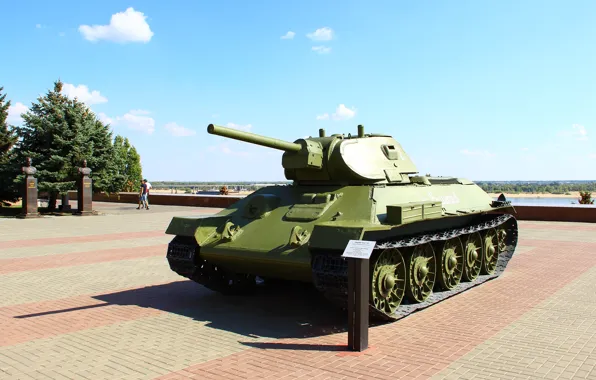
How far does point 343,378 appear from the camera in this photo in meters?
5.48

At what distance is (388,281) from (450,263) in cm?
239

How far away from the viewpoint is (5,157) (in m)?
29.2

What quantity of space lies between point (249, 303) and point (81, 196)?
2086 centimetres

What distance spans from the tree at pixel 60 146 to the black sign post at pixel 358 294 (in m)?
23.5

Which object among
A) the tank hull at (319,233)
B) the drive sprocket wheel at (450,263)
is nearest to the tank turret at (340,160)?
the tank hull at (319,233)

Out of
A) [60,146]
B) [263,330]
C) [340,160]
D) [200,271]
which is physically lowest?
[263,330]

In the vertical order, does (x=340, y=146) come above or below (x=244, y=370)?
above

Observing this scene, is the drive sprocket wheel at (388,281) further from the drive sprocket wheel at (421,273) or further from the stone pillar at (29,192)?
the stone pillar at (29,192)

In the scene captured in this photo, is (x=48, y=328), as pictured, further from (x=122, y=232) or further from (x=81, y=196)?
(x=81, y=196)

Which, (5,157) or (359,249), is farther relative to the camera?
(5,157)

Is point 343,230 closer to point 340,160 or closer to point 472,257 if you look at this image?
point 340,160

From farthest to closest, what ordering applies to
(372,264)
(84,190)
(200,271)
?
1. (84,190)
2. (200,271)
3. (372,264)

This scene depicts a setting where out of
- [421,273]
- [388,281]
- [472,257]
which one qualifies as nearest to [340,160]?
[421,273]

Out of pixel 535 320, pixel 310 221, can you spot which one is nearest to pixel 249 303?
pixel 310 221
